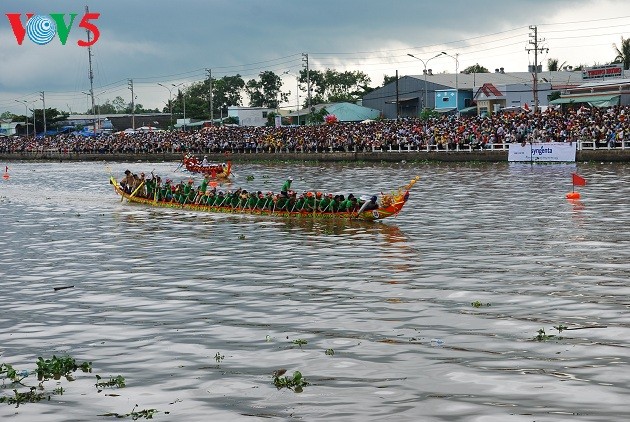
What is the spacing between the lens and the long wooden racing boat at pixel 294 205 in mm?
32938

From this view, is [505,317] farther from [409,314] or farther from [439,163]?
[439,163]

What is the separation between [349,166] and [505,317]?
53.4 m

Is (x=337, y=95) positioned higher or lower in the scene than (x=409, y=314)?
higher

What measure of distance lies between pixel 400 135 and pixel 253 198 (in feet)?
120

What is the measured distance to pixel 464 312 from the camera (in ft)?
57.9

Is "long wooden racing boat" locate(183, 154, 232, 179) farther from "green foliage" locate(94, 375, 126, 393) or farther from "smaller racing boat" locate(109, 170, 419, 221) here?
"green foliage" locate(94, 375, 126, 393)

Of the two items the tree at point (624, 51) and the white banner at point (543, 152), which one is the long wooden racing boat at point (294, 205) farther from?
the tree at point (624, 51)

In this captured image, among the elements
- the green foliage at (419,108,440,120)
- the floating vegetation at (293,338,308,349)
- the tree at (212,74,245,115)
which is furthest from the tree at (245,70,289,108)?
the floating vegetation at (293,338,308,349)

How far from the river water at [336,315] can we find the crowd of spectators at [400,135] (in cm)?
2284

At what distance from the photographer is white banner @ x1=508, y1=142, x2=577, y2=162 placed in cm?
5667

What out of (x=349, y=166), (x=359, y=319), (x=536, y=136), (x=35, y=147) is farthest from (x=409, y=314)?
(x=35, y=147)

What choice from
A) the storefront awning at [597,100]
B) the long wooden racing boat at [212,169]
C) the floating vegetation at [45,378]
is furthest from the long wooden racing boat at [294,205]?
the storefront awning at [597,100]

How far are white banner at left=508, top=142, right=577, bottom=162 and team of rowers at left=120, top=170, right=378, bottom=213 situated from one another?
76.6ft

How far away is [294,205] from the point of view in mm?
36031
